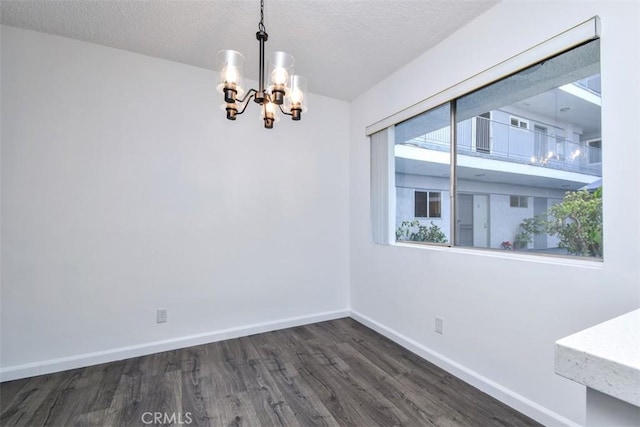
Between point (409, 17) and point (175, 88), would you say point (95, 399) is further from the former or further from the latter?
point (409, 17)

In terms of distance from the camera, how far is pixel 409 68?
9.03ft

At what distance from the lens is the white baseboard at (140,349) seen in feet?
7.36

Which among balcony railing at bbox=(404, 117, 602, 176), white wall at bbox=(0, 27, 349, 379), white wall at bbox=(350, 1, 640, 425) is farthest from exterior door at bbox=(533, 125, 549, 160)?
white wall at bbox=(0, 27, 349, 379)

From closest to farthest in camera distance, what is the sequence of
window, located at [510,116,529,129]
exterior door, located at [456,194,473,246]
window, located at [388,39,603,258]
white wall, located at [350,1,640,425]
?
white wall, located at [350,1,640,425]
window, located at [388,39,603,258]
window, located at [510,116,529,129]
exterior door, located at [456,194,473,246]

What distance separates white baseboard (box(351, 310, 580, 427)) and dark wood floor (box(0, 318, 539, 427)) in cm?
5

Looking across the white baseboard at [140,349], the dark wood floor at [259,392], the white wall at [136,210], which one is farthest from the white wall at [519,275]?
the white wall at [136,210]

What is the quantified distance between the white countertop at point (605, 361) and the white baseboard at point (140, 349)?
9.53 feet

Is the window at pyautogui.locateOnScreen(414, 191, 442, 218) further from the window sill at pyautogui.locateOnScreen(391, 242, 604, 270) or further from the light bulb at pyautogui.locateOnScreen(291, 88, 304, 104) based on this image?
the light bulb at pyautogui.locateOnScreen(291, 88, 304, 104)

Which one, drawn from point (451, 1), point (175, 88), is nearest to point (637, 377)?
point (451, 1)

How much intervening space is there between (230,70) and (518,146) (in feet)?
6.47

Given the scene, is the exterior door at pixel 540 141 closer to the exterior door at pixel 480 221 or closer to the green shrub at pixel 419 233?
the exterior door at pixel 480 221

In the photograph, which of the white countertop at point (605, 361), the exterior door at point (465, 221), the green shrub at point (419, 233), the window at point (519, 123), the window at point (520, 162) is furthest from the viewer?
the green shrub at point (419, 233)

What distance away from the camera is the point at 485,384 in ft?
6.65

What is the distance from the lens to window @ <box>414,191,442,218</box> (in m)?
2.64
